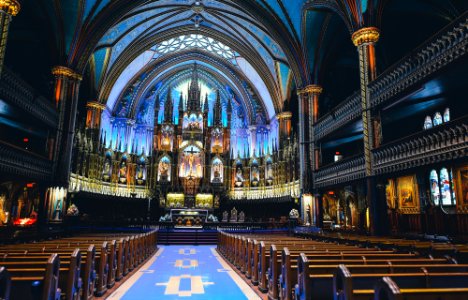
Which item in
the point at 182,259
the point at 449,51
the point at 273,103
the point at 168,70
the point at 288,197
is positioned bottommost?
the point at 182,259

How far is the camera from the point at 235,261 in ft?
33.8

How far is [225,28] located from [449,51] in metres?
19.6

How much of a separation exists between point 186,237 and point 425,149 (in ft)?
44.7

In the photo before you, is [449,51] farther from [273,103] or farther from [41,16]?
[41,16]

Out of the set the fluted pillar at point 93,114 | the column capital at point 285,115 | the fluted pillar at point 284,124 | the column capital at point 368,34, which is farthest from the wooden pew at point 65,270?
the column capital at point 285,115

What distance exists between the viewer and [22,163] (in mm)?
13672

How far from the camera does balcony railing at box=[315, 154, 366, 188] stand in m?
14.6

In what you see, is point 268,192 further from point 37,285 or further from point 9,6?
point 37,285

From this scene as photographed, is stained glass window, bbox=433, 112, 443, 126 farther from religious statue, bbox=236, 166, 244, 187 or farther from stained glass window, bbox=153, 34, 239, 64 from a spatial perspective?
stained glass window, bbox=153, 34, 239, 64

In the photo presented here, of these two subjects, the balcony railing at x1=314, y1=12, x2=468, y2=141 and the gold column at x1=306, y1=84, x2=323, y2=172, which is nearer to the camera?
the balcony railing at x1=314, y1=12, x2=468, y2=141

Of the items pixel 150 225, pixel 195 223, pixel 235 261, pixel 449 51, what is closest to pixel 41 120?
pixel 150 225

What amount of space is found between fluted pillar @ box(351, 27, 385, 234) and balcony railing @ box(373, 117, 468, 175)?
399 mm

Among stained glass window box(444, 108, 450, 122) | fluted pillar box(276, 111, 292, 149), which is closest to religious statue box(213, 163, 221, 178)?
fluted pillar box(276, 111, 292, 149)

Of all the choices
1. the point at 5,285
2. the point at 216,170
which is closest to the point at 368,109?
the point at 5,285
